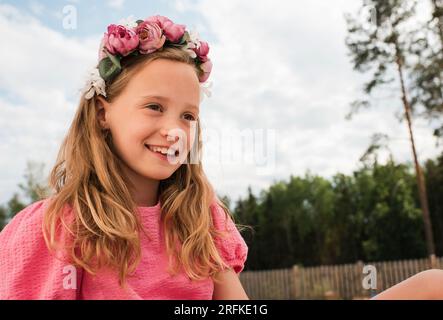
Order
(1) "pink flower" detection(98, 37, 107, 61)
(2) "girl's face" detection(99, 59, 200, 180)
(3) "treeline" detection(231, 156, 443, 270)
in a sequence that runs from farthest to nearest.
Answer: (3) "treeline" detection(231, 156, 443, 270) → (1) "pink flower" detection(98, 37, 107, 61) → (2) "girl's face" detection(99, 59, 200, 180)

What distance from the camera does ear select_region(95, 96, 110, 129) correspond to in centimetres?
163

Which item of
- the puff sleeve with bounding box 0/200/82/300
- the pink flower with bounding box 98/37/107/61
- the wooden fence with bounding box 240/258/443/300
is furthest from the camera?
the wooden fence with bounding box 240/258/443/300

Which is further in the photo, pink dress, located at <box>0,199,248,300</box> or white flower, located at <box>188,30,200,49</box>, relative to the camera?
white flower, located at <box>188,30,200,49</box>

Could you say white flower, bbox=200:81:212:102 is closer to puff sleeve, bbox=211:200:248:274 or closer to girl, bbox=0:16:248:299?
girl, bbox=0:16:248:299

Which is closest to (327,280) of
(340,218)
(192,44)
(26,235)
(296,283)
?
(296,283)

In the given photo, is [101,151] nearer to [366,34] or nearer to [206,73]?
[206,73]

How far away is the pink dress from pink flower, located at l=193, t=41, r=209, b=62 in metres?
0.62

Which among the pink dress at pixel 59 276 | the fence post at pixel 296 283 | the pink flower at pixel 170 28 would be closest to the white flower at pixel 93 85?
the pink flower at pixel 170 28

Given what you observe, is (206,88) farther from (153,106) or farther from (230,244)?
(230,244)

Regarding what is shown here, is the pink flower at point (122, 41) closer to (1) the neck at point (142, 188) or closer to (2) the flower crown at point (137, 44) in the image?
(2) the flower crown at point (137, 44)

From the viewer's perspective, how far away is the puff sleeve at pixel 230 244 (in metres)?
1.60

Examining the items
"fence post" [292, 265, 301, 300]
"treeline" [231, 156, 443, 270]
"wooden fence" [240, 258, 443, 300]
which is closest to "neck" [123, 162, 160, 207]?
"wooden fence" [240, 258, 443, 300]
